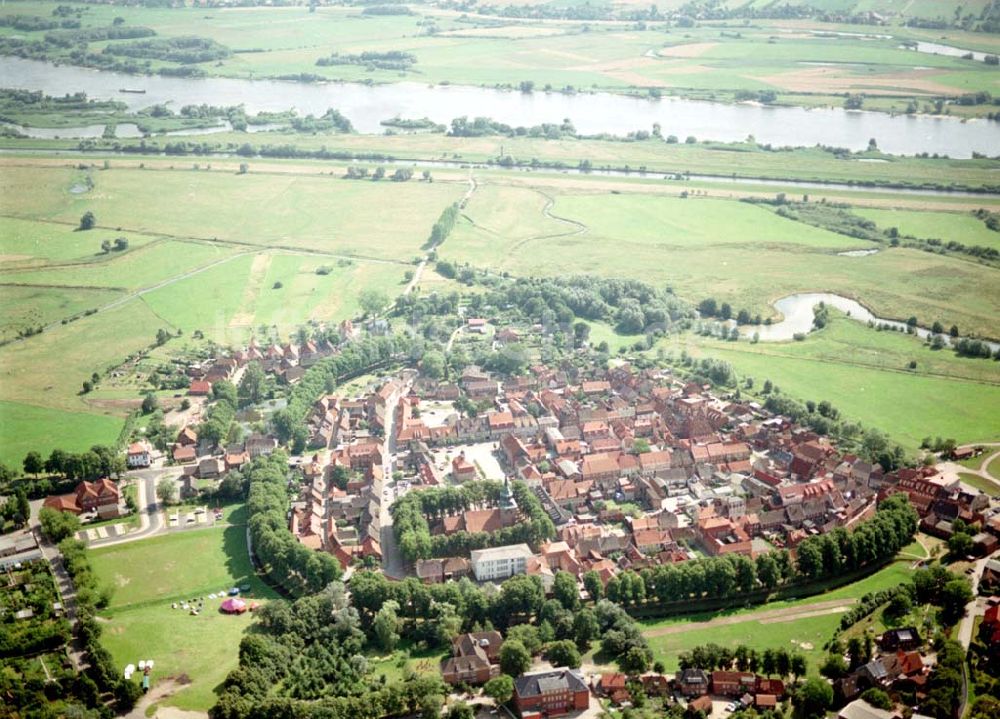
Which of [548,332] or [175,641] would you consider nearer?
[175,641]

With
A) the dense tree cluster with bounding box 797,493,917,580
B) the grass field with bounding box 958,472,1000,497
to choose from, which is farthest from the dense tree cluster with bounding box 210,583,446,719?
the grass field with bounding box 958,472,1000,497

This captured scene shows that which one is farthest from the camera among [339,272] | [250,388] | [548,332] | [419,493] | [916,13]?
[916,13]

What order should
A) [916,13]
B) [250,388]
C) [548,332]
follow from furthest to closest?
[916,13] < [548,332] < [250,388]

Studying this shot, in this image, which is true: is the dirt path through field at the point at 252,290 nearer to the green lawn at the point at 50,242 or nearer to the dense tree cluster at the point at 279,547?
the green lawn at the point at 50,242

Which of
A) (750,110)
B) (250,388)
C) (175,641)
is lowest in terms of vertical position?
(175,641)

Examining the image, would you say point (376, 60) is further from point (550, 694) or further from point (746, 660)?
point (550, 694)

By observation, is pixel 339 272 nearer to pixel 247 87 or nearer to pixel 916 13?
pixel 247 87

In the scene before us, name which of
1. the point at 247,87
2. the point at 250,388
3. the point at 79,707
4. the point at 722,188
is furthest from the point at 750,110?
the point at 79,707

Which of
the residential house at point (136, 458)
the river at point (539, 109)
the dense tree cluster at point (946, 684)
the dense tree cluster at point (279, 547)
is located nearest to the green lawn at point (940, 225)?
the river at point (539, 109)
